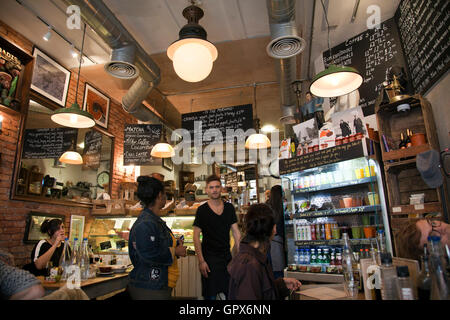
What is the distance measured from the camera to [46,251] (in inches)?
142

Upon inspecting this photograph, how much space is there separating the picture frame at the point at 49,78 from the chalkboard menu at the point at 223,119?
246 cm

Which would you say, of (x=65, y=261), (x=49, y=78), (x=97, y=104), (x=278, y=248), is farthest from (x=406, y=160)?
(x=97, y=104)

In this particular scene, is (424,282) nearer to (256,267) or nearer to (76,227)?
(256,267)

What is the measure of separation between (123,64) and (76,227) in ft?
11.4

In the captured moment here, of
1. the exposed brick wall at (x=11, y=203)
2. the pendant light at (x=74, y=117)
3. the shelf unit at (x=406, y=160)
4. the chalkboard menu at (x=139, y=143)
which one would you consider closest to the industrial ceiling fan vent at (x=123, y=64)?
the pendant light at (x=74, y=117)

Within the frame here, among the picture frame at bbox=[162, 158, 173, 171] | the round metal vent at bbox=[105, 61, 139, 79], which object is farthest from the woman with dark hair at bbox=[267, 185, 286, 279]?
the picture frame at bbox=[162, 158, 173, 171]

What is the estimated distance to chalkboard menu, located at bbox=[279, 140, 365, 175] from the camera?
138 inches

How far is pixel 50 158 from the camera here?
5.30m

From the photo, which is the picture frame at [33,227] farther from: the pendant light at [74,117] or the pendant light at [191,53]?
the pendant light at [191,53]

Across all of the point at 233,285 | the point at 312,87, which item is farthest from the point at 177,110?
the point at 233,285

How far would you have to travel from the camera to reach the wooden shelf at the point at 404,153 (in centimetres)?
310

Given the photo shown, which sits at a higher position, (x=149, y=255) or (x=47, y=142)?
(x=47, y=142)

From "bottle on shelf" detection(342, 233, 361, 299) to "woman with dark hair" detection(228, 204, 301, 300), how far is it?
38 cm

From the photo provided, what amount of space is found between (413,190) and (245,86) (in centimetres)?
432
